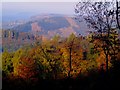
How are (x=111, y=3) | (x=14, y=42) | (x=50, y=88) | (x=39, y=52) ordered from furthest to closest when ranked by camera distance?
(x=14, y=42) → (x=39, y=52) → (x=111, y=3) → (x=50, y=88)

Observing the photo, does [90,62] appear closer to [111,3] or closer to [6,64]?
[6,64]

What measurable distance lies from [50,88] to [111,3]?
338 inches

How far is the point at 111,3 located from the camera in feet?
72.1

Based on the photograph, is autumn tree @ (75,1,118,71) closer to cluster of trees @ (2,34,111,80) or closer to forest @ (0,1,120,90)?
forest @ (0,1,120,90)

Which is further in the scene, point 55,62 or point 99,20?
point 55,62

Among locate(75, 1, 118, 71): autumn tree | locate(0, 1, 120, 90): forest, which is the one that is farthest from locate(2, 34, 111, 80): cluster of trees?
locate(75, 1, 118, 71): autumn tree

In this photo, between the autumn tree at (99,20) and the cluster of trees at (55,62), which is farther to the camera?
the cluster of trees at (55,62)

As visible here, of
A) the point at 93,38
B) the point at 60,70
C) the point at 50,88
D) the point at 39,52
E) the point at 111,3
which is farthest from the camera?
the point at 39,52

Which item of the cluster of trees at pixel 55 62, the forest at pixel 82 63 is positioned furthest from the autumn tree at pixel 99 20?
the cluster of trees at pixel 55 62

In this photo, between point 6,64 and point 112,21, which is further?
point 6,64

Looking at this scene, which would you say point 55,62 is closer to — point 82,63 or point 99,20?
point 82,63

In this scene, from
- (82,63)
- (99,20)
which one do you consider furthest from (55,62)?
Answer: (99,20)

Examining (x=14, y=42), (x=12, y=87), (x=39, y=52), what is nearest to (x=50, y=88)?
(x=12, y=87)

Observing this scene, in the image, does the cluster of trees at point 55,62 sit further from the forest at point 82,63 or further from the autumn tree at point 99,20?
the autumn tree at point 99,20
